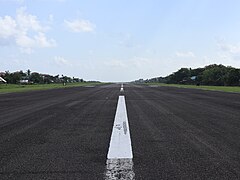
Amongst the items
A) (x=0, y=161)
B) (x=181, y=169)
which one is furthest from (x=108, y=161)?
(x=0, y=161)

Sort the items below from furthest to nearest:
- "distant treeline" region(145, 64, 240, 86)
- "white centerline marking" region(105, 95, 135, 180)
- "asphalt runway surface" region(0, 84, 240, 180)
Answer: "distant treeline" region(145, 64, 240, 86), "asphalt runway surface" region(0, 84, 240, 180), "white centerline marking" region(105, 95, 135, 180)

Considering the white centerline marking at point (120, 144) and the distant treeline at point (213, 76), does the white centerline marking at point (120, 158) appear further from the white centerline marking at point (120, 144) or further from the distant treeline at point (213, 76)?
the distant treeline at point (213, 76)

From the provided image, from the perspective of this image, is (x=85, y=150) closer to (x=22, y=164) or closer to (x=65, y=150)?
(x=65, y=150)

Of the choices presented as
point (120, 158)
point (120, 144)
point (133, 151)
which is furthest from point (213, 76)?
point (120, 158)

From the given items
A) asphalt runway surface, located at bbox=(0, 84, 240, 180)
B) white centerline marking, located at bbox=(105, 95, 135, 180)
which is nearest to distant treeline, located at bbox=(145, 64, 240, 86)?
asphalt runway surface, located at bbox=(0, 84, 240, 180)

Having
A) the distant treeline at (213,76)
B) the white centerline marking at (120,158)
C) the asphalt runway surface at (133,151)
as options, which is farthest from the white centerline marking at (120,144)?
the distant treeline at (213,76)

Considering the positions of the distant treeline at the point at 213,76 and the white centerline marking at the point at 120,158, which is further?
the distant treeline at the point at 213,76

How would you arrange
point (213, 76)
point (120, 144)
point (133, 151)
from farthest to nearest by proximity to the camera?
point (213, 76) < point (120, 144) < point (133, 151)

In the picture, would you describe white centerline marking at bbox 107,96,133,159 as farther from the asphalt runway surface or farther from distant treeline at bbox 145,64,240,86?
distant treeline at bbox 145,64,240,86

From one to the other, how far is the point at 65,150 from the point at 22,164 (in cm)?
92

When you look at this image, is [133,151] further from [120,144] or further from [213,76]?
[213,76]

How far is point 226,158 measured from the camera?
4.24 meters

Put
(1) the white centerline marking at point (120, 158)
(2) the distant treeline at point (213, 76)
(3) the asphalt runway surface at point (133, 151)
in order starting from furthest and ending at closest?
(2) the distant treeline at point (213, 76) < (3) the asphalt runway surface at point (133, 151) < (1) the white centerline marking at point (120, 158)

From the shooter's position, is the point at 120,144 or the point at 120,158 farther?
the point at 120,144
